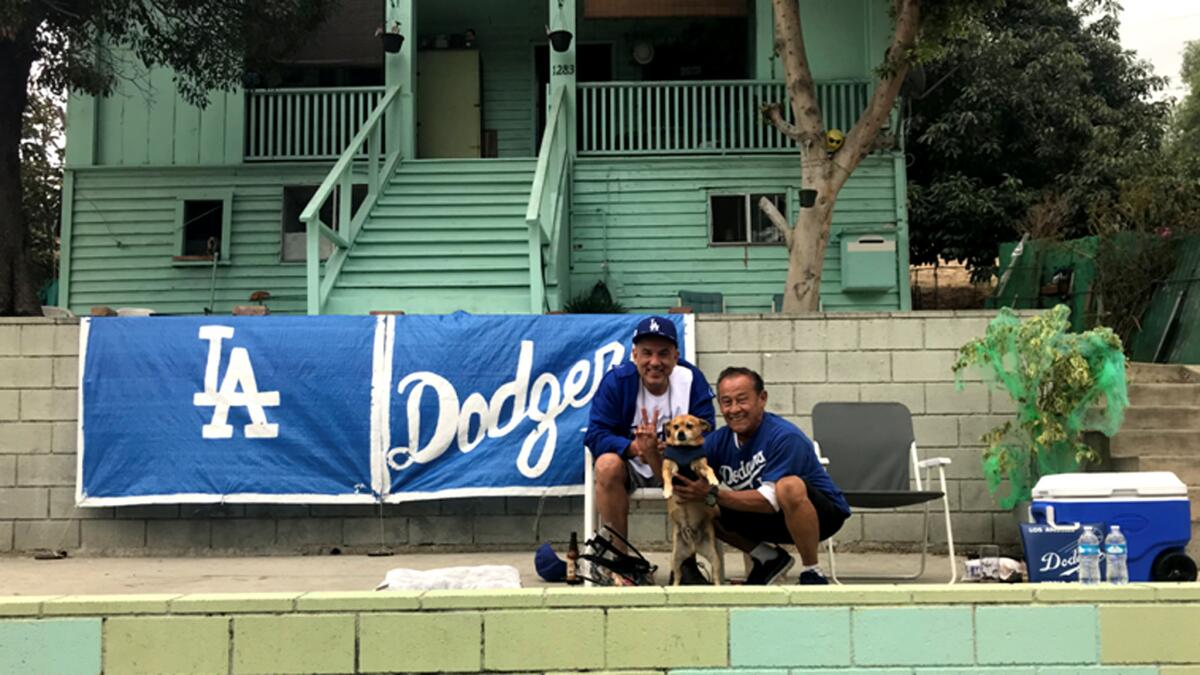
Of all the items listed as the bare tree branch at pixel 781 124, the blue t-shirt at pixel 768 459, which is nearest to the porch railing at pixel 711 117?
the bare tree branch at pixel 781 124

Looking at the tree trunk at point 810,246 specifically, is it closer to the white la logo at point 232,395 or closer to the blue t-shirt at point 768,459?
the white la logo at point 232,395

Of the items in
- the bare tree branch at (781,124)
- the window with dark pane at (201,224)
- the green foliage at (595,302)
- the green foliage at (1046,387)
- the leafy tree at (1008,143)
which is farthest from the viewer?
the leafy tree at (1008,143)

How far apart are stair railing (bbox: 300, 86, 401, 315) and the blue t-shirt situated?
16.9 feet

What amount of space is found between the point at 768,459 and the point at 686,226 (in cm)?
812

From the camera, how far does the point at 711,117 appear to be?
13.1m

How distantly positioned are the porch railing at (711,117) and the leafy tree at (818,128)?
284 cm

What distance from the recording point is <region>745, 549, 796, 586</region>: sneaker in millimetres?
4682

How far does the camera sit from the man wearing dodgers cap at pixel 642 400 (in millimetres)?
5074

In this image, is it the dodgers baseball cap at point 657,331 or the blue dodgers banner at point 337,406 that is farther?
the blue dodgers banner at point 337,406

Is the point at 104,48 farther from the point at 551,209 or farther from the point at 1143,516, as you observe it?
the point at 1143,516

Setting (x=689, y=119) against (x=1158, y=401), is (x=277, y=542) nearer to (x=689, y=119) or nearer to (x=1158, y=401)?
(x=1158, y=401)

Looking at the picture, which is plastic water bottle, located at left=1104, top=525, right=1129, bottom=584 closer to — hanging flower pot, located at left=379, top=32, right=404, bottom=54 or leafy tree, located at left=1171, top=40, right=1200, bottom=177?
hanging flower pot, located at left=379, top=32, right=404, bottom=54

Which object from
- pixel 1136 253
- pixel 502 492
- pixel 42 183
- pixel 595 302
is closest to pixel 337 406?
pixel 502 492

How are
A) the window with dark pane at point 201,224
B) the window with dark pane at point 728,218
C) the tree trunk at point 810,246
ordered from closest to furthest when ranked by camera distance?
the tree trunk at point 810,246 → the window with dark pane at point 728,218 → the window with dark pane at point 201,224
